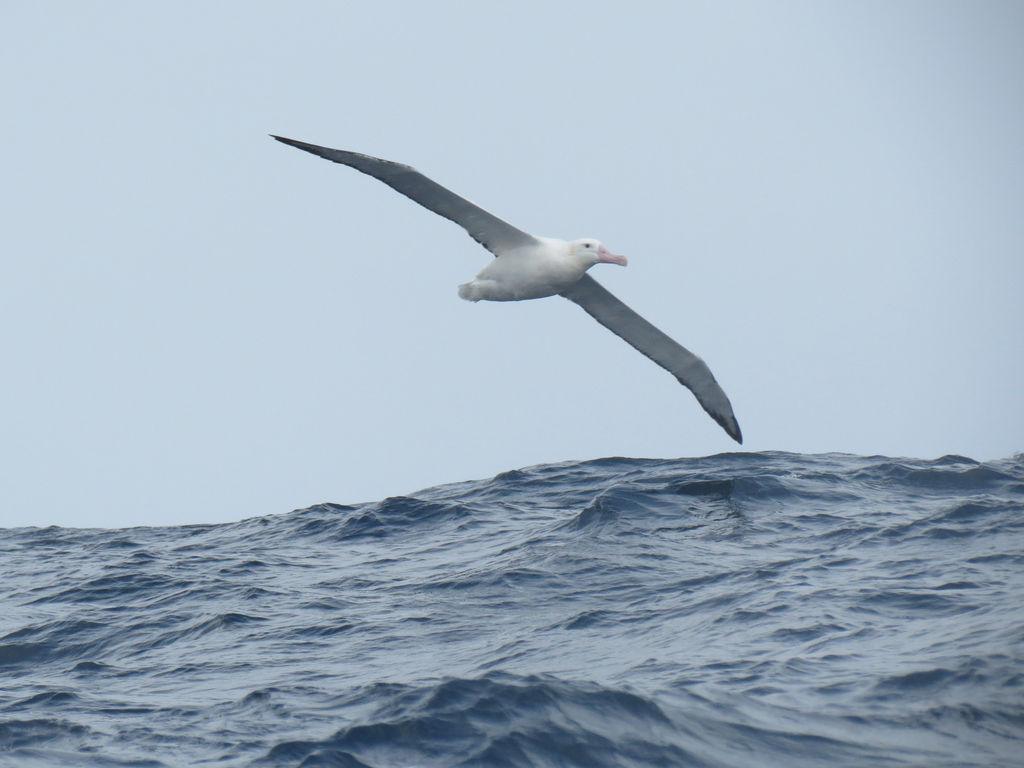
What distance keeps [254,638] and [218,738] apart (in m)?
2.74

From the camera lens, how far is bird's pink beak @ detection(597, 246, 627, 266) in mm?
14852

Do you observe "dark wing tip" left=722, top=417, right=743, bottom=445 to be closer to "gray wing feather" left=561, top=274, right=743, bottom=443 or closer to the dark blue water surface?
"gray wing feather" left=561, top=274, right=743, bottom=443

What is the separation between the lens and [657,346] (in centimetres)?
1691

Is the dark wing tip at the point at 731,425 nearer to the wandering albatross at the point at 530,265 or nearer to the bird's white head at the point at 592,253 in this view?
the wandering albatross at the point at 530,265

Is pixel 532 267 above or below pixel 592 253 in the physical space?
below

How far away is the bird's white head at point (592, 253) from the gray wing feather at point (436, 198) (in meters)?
0.51

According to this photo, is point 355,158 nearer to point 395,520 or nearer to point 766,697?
point 395,520

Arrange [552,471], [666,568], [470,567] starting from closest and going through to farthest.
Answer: [666,568]
[470,567]
[552,471]

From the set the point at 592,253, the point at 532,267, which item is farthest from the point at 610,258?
the point at 532,267

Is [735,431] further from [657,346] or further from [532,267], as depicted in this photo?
[532,267]

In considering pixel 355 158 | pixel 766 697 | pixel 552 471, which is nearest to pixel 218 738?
pixel 766 697

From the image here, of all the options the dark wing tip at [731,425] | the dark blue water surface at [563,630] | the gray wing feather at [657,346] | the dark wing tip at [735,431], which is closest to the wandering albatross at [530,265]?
the gray wing feather at [657,346]

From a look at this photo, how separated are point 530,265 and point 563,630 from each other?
228 inches

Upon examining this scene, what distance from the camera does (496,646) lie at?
995cm
